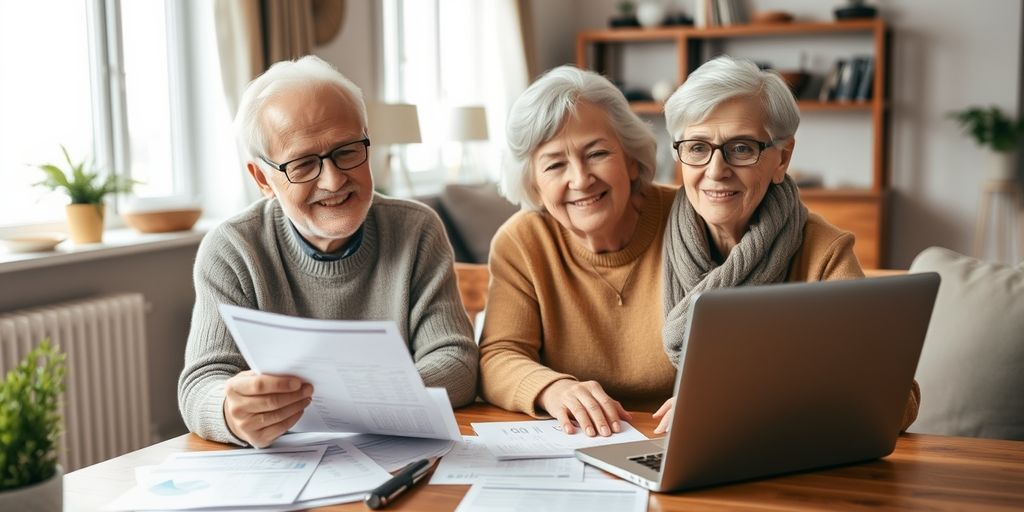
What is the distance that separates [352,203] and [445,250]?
0.23m

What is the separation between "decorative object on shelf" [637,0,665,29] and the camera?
19.4 ft

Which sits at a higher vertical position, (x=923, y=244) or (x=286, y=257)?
(x=286, y=257)

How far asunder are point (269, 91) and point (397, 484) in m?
0.74

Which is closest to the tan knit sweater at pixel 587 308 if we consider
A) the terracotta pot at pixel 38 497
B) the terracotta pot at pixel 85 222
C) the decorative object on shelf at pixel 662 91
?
the terracotta pot at pixel 38 497

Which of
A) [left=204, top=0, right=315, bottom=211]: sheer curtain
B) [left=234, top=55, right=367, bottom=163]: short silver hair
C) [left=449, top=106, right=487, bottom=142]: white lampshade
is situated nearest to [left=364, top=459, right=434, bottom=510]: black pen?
[left=234, top=55, right=367, bottom=163]: short silver hair

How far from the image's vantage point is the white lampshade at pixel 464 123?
461cm

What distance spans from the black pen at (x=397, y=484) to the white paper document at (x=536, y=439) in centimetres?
12

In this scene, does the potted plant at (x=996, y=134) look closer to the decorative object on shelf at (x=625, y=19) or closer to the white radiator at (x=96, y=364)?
the decorative object on shelf at (x=625, y=19)

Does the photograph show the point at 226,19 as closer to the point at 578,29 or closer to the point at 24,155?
the point at 24,155

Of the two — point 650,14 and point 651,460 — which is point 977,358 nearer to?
point 651,460

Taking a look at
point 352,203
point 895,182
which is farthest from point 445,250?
point 895,182

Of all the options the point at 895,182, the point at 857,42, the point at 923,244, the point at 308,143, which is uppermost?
the point at 857,42

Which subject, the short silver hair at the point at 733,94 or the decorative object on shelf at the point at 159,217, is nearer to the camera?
the short silver hair at the point at 733,94

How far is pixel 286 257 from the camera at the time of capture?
5.53 feet
